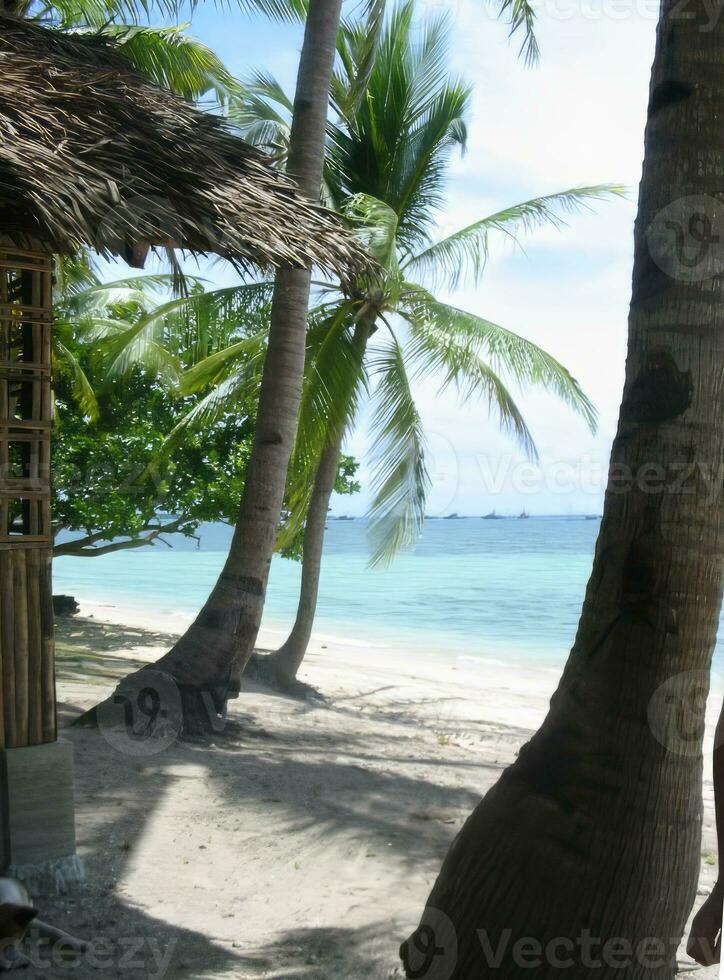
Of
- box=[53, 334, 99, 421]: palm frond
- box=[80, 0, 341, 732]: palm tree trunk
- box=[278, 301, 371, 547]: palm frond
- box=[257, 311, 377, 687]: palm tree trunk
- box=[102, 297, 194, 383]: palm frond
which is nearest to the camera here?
box=[80, 0, 341, 732]: palm tree trunk

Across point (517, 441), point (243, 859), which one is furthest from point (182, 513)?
point (243, 859)

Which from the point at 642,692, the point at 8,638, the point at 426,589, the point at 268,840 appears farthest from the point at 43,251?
the point at 426,589

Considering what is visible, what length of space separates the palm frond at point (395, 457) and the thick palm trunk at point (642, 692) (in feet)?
29.5

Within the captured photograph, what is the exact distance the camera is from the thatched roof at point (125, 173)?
11.8 ft

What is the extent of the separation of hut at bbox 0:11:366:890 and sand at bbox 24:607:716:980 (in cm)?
45

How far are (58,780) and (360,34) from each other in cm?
1084

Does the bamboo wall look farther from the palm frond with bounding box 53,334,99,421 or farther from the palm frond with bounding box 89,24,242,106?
the palm frond with bounding box 53,334,99,421

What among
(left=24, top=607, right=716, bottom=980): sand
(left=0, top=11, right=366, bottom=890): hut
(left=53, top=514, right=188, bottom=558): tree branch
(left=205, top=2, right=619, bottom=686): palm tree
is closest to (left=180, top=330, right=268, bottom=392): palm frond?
(left=205, top=2, right=619, bottom=686): palm tree

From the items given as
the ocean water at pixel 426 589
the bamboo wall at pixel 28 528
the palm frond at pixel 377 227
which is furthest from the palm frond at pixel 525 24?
the ocean water at pixel 426 589

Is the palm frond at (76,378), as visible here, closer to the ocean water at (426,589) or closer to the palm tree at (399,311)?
the palm tree at (399,311)

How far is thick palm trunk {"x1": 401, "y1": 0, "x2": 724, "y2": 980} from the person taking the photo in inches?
105

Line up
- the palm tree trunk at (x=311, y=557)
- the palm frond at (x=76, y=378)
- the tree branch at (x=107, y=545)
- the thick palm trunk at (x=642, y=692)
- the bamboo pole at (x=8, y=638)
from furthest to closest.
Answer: the tree branch at (x=107, y=545), the palm frond at (x=76, y=378), the palm tree trunk at (x=311, y=557), the bamboo pole at (x=8, y=638), the thick palm trunk at (x=642, y=692)

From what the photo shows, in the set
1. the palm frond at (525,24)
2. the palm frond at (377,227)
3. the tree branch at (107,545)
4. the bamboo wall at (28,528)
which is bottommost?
the tree branch at (107,545)

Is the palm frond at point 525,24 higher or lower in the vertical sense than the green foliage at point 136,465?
higher
